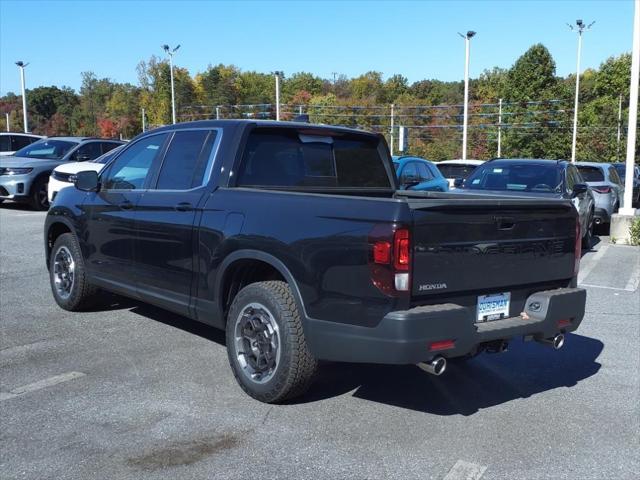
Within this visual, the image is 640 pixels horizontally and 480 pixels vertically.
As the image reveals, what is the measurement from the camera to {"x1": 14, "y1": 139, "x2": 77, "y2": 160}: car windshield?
16.9 meters

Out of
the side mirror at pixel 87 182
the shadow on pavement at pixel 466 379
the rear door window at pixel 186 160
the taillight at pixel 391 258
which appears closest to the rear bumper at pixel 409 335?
the taillight at pixel 391 258

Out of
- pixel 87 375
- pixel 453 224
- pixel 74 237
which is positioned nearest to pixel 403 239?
pixel 453 224

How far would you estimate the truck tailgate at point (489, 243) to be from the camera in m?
3.82

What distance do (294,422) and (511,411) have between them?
149 cm

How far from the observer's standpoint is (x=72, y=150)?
55.2 feet

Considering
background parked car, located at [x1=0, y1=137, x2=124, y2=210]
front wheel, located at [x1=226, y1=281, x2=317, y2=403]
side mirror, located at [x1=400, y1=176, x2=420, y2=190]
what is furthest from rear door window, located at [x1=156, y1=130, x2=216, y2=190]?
background parked car, located at [x1=0, y1=137, x2=124, y2=210]

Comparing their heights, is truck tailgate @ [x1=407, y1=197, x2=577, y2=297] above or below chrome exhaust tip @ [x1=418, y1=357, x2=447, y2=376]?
above

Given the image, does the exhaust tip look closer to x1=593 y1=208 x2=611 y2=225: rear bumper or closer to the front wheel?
the front wheel

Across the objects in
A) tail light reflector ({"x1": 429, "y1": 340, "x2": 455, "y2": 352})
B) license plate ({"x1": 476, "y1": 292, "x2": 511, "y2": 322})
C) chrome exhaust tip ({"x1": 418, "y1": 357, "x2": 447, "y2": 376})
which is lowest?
chrome exhaust tip ({"x1": 418, "y1": 357, "x2": 447, "y2": 376})

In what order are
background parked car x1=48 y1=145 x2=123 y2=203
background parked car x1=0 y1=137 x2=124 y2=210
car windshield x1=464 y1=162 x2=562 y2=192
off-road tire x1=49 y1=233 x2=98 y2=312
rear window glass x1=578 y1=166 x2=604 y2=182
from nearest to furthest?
1. off-road tire x1=49 y1=233 x2=98 y2=312
2. car windshield x1=464 y1=162 x2=562 y2=192
3. background parked car x1=48 y1=145 x2=123 y2=203
4. rear window glass x1=578 y1=166 x2=604 y2=182
5. background parked car x1=0 y1=137 x2=124 y2=210

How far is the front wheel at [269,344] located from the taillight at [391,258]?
737 mm

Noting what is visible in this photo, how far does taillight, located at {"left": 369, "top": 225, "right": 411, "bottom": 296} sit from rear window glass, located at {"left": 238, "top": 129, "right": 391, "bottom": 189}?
159cm

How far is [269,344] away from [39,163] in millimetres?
13641

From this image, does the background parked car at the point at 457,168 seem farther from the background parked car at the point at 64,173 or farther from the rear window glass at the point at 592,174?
the background parked car at the point at 64,173
